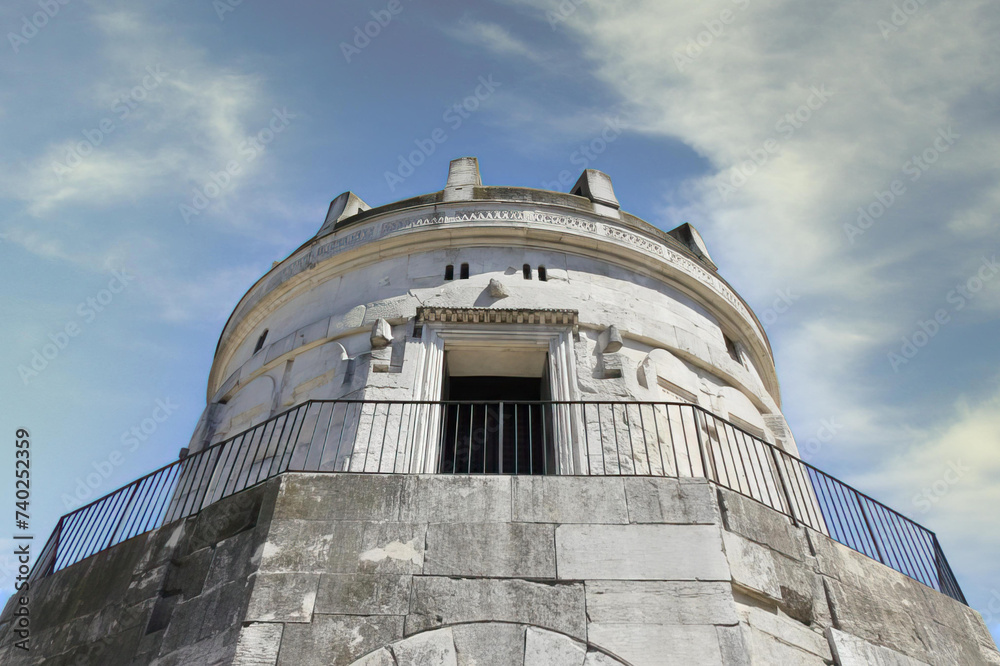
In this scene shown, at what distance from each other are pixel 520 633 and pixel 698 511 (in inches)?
77.3

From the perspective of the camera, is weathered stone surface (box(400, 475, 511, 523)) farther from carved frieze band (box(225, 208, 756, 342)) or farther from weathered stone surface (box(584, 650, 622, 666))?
carved frieze band (box(225, 208, 756, 342))

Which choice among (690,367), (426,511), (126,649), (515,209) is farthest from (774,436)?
(126,649)

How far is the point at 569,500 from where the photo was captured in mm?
6824

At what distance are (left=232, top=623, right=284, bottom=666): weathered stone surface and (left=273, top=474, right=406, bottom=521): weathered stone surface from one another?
1054mm

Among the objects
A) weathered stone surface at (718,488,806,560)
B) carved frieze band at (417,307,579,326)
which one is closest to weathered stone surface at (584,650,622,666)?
weathered stone surface at (718,488,806,560)

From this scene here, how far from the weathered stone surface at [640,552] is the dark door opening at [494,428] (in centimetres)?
238

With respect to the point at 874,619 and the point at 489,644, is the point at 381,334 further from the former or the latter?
the point at 874,619

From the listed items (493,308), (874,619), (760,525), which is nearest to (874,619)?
(874,619)

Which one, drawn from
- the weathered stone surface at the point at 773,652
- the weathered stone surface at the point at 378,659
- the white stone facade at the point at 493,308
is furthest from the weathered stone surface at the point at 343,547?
the weathered stone surface at the point at 773,652

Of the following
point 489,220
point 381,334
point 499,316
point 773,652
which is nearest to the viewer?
point 773,652

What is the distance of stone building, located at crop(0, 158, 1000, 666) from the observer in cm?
608

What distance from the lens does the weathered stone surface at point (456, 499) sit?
671 centimetres

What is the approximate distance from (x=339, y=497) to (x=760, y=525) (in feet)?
12.8

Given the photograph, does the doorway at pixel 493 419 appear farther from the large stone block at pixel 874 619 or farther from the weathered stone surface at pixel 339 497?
the large stone block at pixel 874 619
